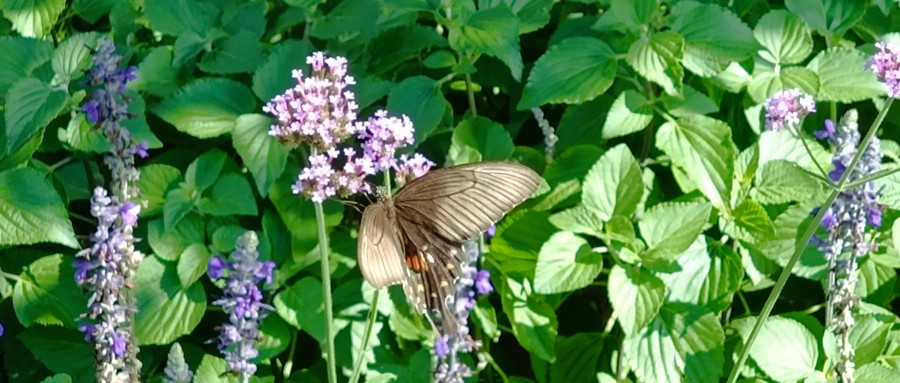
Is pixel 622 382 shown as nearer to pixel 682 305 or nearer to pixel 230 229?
pixel 682 305

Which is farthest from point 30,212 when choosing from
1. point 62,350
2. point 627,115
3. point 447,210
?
point 627,115

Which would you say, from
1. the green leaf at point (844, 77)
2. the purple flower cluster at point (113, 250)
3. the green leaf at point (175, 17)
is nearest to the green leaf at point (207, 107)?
the green leaf at point (175, 17)

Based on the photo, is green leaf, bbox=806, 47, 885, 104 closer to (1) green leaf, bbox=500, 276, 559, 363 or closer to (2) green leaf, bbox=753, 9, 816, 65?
(2) green leaf, bbox=753, 9, 816, 65

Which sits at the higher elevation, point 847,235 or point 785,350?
point 847,235

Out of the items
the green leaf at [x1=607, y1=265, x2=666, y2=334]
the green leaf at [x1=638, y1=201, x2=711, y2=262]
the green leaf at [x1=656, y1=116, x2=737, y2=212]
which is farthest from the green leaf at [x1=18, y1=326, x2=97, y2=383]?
the green leaf at [x1=656, y1=116, x2=737, y2=212]

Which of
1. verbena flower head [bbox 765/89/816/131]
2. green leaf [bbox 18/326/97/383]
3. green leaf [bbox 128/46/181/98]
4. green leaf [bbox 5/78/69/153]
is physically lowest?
green leaf [bbox 18/326/97/383]

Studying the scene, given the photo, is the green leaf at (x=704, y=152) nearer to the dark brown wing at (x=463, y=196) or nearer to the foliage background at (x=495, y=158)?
the foliage background at (x=495, y=158)

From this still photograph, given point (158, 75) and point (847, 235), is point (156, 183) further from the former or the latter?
point (847, 235)
